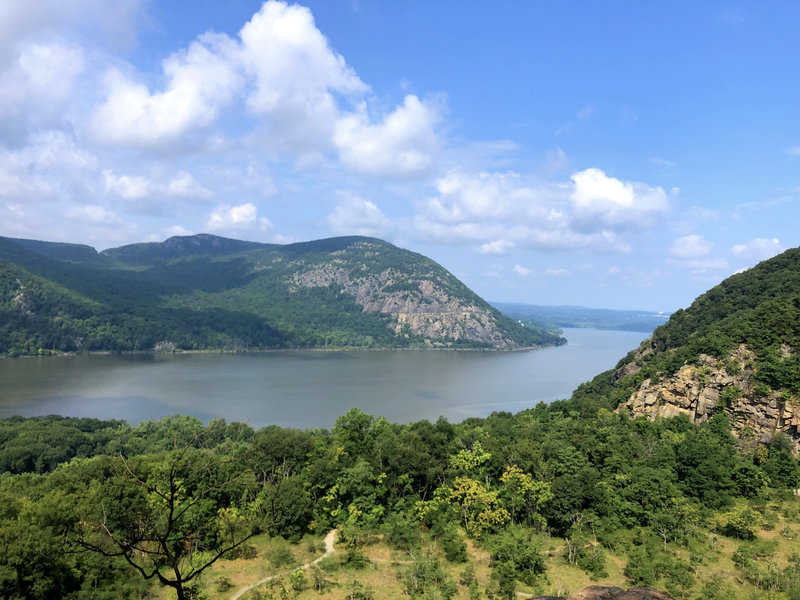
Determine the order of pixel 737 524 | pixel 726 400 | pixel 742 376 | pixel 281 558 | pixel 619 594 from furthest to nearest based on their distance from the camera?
pixel 742 376 → pixel 726 400 → pixel 737 524 → pixel 281 558 → pixel 619 594

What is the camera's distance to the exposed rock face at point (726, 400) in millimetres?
39344

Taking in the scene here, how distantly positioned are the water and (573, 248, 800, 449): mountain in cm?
3532

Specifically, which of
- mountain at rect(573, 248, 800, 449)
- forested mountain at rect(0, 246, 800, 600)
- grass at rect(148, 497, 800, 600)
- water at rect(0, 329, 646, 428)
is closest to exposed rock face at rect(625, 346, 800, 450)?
mountain at rect(573, 248, 800, 449)

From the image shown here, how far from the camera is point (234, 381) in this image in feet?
352

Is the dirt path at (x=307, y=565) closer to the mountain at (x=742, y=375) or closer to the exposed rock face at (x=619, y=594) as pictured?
the exposed rock face at (x=619, y=594)

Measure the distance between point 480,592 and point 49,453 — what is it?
5089 centimetres

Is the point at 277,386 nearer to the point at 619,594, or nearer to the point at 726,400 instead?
the point at 726,400

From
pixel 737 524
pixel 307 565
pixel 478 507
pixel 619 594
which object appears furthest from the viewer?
pixel 478 507

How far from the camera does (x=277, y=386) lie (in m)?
101

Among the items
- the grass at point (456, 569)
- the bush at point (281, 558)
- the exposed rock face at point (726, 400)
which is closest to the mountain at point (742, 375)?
the exposed rock face at point (726, 400)

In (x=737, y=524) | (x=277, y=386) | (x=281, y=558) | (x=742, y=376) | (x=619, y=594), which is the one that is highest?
(x=742, y=376)

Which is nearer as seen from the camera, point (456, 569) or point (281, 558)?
point (456, 569)

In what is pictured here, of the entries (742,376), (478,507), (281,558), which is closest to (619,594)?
(478,507)

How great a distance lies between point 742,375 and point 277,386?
83071 millimetres
